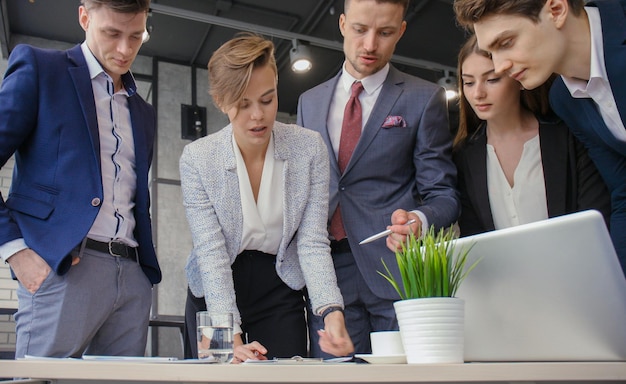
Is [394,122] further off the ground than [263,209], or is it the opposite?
[394,122]

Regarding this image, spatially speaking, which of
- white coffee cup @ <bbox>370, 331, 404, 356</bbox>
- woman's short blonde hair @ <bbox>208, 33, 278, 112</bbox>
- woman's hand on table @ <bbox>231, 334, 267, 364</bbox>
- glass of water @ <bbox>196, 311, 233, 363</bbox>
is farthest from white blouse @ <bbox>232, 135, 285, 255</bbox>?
white coffee cup @ <bbox>370, 331, 404, 356</bbox>

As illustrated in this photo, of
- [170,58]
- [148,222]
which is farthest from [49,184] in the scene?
[170,58]

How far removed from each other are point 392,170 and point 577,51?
67 centimetres

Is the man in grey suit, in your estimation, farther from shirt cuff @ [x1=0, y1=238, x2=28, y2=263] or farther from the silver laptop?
shirt cuff @ [x1=0, y1=238, x2=28, y2=263]

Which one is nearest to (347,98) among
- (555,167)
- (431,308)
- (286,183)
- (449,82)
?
(286,183)

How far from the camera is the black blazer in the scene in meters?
1.91

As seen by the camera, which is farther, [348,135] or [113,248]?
[348,135]

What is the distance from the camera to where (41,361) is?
78 centimetres

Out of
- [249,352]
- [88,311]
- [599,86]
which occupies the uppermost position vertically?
[599,86]

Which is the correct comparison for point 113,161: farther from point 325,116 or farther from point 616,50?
point 616,50

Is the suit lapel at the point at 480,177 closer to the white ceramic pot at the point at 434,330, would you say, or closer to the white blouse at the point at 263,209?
the white blouse at the point at 263,209

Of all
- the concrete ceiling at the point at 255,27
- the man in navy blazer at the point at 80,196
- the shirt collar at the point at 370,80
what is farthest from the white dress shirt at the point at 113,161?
the concrete ceiling at the point at 255,27

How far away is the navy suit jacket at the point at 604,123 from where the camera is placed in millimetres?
1562

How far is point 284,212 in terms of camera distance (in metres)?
1.84
